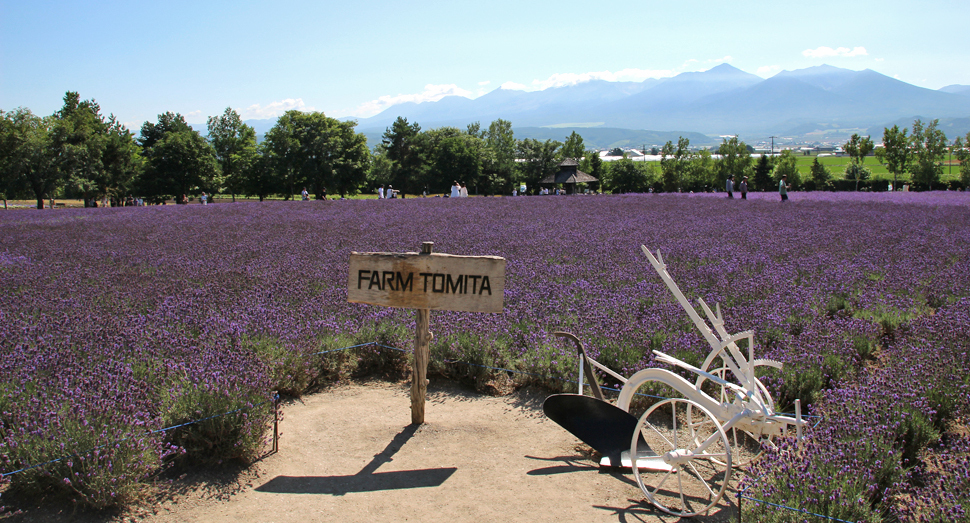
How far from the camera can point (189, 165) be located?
152 ft

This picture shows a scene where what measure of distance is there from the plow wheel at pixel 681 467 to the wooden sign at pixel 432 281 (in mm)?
1216

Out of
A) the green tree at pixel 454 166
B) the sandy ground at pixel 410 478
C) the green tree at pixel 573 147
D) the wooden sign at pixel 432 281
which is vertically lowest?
the sandy ground at pixel 410 478

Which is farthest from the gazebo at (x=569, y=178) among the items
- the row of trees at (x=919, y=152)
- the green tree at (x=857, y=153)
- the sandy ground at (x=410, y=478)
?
the sandy ground at (x=410, y=478)

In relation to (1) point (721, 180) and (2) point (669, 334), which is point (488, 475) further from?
(1) point (721, 180)

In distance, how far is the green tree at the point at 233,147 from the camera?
55.0 meters

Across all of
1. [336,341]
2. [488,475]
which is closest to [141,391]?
[336,341]

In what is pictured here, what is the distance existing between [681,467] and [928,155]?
1985 inches

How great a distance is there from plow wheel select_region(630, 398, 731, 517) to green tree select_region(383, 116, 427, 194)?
5584 cm

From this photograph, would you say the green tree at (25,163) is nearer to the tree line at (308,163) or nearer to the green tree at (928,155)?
the tree line at (308,163)

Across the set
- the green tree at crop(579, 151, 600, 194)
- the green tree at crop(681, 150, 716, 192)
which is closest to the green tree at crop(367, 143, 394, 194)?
the green tree at crop(579, 151, 600, 194)

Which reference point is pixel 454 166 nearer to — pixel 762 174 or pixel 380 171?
pixel 380 171

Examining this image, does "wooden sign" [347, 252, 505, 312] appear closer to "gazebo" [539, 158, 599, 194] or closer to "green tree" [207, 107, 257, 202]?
"gazebo" [539, 158, 599, 194]

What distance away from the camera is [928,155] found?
4144 cm

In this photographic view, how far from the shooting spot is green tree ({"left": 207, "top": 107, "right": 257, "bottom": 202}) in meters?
55.0
